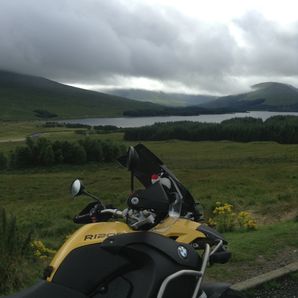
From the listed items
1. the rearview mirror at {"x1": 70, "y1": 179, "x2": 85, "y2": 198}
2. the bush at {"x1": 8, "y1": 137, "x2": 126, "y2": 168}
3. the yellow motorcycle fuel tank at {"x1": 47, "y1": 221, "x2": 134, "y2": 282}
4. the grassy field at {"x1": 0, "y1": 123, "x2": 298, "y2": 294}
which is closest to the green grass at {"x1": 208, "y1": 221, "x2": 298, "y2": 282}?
the grassy field at {"x1": 0, "y1": 123, "x2": 298, "y2": 294}

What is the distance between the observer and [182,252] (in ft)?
10.2

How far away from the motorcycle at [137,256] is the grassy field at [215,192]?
3.22 m

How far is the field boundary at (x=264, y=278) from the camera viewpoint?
5.82m

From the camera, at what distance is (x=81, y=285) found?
9.77 feet

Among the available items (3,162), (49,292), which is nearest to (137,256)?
(49,292)

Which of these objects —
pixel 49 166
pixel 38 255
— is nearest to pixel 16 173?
pixel 49 166

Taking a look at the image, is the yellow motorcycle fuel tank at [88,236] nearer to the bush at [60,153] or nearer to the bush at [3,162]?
the bush at [60,153]

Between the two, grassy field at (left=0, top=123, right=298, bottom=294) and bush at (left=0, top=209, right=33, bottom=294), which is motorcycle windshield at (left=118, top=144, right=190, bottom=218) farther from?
grassy field at (left=0, top=123, right=298, bottom=294)

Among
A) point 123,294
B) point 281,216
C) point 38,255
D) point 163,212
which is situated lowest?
point 281,216

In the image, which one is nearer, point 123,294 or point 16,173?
point 123,294

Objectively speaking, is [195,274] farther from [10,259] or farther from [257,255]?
[257,255]

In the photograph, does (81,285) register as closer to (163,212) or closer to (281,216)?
(163,212)

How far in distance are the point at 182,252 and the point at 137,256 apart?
0.97 feet

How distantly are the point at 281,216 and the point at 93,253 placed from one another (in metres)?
13.4
